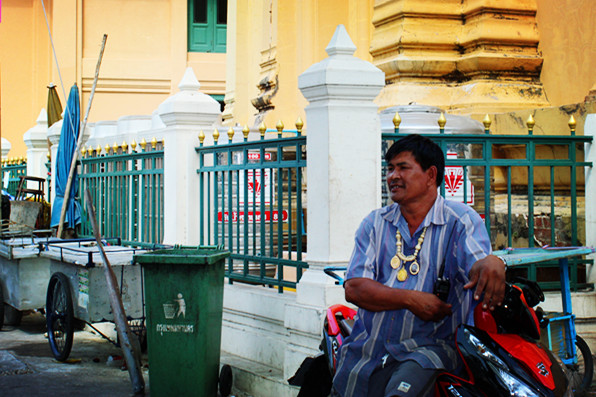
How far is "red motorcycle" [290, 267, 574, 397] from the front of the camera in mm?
2924

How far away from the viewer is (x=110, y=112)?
25234 millimetres

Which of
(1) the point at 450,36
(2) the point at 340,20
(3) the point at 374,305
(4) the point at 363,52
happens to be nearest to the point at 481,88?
(1) the point at 450,36

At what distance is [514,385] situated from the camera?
9.53ft

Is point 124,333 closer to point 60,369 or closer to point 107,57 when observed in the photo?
point 60,369

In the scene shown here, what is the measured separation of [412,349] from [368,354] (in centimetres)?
21

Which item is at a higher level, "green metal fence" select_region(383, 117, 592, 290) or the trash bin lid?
"green metal fence" select_region(383, 117, 592, 290)

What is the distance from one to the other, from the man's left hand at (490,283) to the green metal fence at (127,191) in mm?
5194

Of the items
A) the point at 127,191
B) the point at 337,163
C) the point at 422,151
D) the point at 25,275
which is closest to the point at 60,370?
the point at 25,275

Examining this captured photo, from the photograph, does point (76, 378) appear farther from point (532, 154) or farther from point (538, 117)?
point (538, 117)

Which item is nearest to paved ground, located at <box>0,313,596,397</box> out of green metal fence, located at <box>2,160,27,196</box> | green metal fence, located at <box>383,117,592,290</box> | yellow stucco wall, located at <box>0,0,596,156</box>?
green metal fence, located at <box>383,117,592,290</box>

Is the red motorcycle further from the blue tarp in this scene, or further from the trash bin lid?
the blue tarp

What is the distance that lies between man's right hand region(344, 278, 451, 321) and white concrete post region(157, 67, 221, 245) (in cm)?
422

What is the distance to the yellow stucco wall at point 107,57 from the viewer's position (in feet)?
83.2

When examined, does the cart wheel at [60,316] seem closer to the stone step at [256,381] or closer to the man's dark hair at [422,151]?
the stone step at [256,381]
